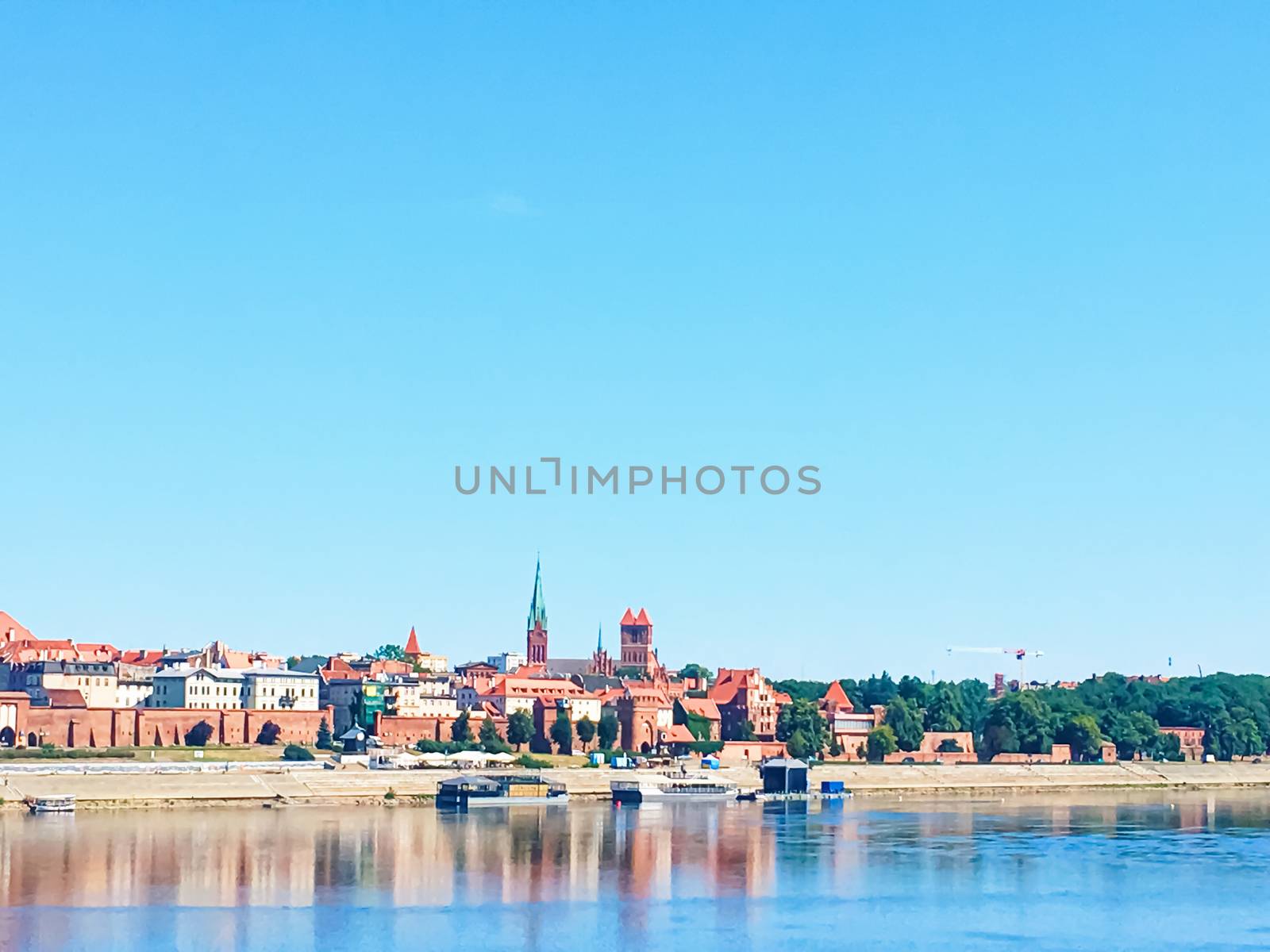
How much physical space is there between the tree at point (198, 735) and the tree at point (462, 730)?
47.6ft

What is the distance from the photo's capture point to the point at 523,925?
153 ft

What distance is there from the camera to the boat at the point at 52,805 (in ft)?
247

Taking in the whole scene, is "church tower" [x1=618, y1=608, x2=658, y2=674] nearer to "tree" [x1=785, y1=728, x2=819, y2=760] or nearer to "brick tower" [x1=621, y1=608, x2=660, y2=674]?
"brick tower" [x1=621, y1=608, x2=660, y2=674]

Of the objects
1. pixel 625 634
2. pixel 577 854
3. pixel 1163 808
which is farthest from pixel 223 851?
pixel 625 634

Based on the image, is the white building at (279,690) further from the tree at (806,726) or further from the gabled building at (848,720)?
the gabled building at (848,720)

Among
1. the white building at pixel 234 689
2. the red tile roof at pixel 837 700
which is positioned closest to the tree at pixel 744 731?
the red tile roof at pixel 837 700

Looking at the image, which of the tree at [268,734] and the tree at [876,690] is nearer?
the tree at [268,734]

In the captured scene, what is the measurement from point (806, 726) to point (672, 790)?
26514mm

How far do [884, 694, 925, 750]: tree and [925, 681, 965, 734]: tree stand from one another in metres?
4.48

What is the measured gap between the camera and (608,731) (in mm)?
118062

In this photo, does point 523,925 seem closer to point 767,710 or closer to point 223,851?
point 223,851

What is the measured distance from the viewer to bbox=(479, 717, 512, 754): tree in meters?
108

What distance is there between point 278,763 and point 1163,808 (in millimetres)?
44831

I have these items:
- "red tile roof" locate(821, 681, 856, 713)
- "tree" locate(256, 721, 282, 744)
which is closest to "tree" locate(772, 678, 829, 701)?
"red tile roof" locate(821, 681, 856, 713)
